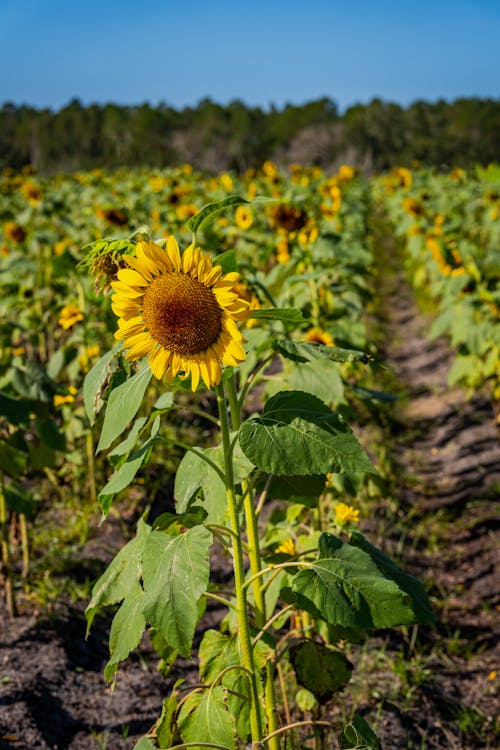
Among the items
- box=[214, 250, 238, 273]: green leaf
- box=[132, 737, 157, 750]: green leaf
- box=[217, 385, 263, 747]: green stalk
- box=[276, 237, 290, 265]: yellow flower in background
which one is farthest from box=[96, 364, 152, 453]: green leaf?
box=[276, 237, 290, 265]: yellow flower in background

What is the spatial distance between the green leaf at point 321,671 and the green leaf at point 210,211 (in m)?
0.96

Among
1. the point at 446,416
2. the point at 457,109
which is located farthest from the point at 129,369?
the point at 457,109

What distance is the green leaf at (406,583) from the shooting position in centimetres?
147

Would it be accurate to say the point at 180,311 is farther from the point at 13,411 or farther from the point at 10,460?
the point at 10,460

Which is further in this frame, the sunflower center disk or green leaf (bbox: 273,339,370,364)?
green leaf (bbox: 273,339,370,364)

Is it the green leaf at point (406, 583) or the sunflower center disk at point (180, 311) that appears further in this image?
the green leaf at point (406, 583)

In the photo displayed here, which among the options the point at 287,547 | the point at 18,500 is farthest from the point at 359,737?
the point at 18,500

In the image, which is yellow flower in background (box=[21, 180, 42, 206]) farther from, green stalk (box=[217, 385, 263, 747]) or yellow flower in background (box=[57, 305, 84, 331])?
green stalk (box=[217, 385, 263, 747])

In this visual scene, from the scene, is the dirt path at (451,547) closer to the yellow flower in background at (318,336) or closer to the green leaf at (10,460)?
the yellow flower in background at (318,336)

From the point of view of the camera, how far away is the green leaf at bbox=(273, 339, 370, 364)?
146 cm

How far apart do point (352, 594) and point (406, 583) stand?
26 cm

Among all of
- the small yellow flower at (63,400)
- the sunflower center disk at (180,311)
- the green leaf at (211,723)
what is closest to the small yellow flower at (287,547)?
the green leaf at (211,723)

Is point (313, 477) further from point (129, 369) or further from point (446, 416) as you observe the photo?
point (446, 416)

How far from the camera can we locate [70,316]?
3.66 meters
